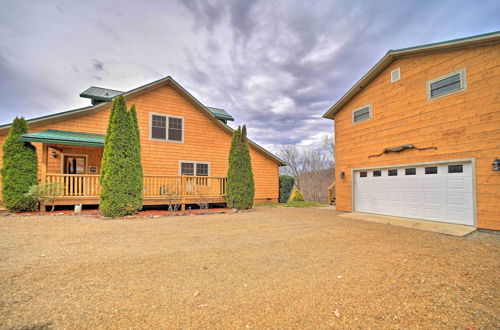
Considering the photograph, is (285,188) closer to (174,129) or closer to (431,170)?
(174,129)

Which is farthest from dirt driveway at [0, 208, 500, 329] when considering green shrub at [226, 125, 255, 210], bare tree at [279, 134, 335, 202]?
bare tree at [279, 134, 335, 202]

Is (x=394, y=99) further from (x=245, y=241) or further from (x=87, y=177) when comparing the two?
(x=87, y=177)

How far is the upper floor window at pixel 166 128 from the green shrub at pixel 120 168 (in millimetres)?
3253

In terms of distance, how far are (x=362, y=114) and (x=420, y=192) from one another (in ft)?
13.3

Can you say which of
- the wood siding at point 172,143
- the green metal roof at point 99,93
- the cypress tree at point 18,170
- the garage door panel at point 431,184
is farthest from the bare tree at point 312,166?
the cypress tree at point 18,170

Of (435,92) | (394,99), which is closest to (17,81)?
(394,99)

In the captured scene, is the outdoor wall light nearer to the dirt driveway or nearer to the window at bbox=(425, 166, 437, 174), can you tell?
the window at bbox=(425, 166, 437, 174)

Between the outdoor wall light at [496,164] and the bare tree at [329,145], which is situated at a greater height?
the bare tree at [329,145]

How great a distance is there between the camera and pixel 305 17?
10.7 meters

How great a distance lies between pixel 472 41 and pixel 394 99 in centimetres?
261

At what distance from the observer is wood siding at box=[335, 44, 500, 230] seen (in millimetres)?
6145

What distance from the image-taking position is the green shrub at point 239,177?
10.5 meters

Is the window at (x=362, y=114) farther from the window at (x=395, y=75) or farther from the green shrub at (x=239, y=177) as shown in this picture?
the green shrub at (x=239, y=177)

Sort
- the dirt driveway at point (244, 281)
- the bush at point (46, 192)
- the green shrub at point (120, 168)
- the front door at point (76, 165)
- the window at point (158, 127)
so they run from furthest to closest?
the window at point (158, 127) < the front door at point (76, 165) < the bush at point (46, 192) < the green shrub at point (120, 168) < the dirt driveway at point (244, 281)
